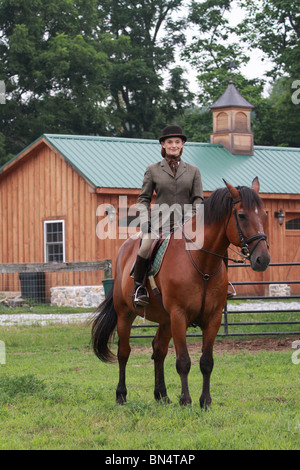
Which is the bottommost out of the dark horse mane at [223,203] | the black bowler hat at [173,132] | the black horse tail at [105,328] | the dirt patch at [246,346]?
the dirt patch at [246,346]

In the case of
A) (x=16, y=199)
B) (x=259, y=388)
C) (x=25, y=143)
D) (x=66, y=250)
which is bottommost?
(x=259, y=388)

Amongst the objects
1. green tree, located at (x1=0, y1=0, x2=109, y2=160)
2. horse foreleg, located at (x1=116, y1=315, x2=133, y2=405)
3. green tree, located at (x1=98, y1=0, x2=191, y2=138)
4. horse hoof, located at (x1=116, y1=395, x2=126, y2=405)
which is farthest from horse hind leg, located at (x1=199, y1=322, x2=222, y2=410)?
green tree, located at (x1=98, y1=0, x2=191, y2=138)

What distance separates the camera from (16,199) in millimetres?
24719

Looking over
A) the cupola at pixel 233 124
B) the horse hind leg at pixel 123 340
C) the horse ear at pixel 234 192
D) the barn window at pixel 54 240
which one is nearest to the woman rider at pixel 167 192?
the horse hind leg at pixel 123 340

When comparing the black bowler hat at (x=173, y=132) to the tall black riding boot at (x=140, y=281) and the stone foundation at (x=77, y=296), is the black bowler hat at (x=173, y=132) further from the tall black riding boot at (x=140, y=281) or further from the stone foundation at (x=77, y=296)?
the stone foundation at (x=77, y=296)

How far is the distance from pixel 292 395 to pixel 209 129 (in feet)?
103

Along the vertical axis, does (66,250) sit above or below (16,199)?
below

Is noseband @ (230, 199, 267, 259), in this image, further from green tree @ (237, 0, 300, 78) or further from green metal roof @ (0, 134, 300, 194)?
green tree @ (237, 0, 300, 78)

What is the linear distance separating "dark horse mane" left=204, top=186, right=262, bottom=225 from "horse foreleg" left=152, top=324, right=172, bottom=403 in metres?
1.48

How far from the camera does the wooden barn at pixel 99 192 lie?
22000 millimetres

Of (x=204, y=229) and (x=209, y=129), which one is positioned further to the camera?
(x=209, y=129)

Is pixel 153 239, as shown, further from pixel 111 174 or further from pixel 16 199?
pixel 16 199

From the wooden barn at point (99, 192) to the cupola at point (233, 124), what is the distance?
4cm
